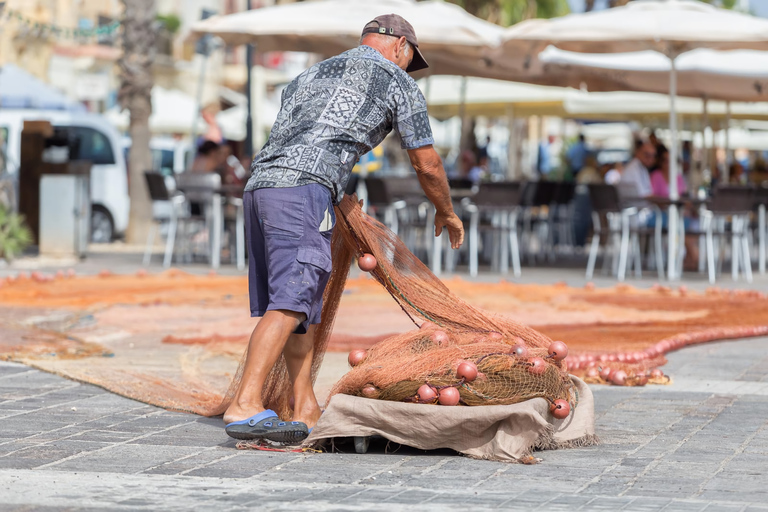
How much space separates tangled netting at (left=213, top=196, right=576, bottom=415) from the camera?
5070mm

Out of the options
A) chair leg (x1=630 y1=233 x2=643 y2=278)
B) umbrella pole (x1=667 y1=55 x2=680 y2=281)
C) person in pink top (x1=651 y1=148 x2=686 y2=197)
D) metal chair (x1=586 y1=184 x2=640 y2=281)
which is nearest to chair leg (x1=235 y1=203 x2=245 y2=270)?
metal chair (x1=586 y1=184 x2=640 y2=281)

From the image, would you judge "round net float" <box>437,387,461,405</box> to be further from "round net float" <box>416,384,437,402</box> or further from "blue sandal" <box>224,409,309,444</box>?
"blue sandal" <box>224,409,309,444</box>

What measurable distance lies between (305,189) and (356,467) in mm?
1163

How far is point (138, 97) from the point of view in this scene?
743 inches

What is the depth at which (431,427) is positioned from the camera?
4.94 metres

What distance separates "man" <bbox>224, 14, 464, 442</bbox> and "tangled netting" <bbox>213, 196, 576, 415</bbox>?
0.86ft

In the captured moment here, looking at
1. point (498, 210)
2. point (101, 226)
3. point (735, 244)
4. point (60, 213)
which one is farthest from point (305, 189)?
point (101, 226)

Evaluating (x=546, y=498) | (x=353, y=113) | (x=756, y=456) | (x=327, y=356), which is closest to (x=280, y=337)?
(x=353, y=113)

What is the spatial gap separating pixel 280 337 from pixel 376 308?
5150 millimetres

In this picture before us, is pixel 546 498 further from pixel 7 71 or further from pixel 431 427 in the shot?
pixel 7 71

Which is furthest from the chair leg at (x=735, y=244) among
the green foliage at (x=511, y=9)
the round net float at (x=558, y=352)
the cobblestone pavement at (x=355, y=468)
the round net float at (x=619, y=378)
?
the green foliage at (x=511, y=9)

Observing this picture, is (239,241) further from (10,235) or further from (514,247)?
(514,247)

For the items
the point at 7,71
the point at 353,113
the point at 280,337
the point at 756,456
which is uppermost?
the point at 7,71

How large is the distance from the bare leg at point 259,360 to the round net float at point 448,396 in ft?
2.23
